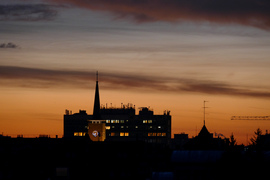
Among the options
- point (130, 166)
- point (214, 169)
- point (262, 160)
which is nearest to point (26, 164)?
point (130, 166)

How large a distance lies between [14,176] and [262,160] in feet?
186

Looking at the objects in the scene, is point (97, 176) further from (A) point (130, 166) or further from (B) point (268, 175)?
(B) point (268, 175)

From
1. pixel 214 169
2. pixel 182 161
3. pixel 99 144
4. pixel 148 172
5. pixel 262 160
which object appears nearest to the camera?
pixel 262 160

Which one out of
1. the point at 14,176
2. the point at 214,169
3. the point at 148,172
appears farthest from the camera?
the point at 148,172

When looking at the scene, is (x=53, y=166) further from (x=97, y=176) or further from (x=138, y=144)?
(x=138, y=144)

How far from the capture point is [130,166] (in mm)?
178875

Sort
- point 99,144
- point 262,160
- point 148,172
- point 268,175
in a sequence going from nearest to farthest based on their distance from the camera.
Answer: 1. point 268,175
2. point 262,160
3. point 148,172
4. point 99,144

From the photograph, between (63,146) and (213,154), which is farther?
(63,146)

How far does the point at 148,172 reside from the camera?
579 feet

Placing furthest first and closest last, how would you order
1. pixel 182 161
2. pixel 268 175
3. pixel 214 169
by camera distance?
pixel 182 161 → pixel 214 169 → pixel 268 175

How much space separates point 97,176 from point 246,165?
53186 millimetres

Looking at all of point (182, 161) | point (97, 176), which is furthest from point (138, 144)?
point (182, 161)

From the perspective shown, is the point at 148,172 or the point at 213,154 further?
the point at 148,172

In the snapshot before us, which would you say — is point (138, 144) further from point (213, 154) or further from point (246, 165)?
point (246, 165)
